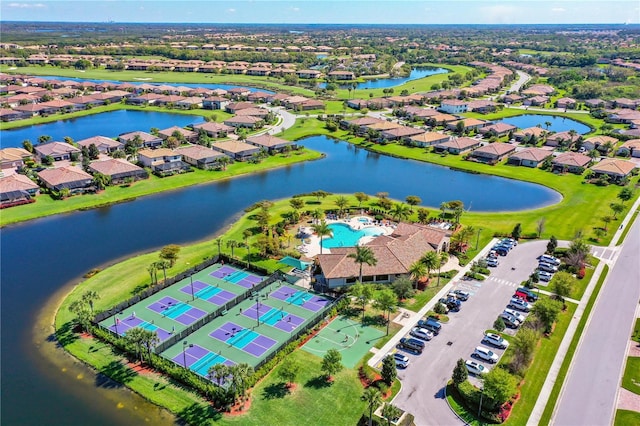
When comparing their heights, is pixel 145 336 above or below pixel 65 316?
above

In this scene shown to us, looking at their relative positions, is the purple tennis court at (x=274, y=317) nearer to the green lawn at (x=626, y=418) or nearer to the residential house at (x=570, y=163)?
the green lawn at (x=626, y=418)

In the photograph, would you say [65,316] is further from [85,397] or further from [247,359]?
[247,359]

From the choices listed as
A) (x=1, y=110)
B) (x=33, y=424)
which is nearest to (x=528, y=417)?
(x=33, y=424)

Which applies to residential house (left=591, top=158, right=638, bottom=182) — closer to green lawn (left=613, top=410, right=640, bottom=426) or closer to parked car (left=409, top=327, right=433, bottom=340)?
green lawn (left=613, top=410, right=640, bottom=426)

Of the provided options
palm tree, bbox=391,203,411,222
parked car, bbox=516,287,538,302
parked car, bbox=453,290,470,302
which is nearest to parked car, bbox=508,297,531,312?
parked car, bbox=516,287,538,302

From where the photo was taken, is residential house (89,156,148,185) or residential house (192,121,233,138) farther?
residential house (192,121,233,138)

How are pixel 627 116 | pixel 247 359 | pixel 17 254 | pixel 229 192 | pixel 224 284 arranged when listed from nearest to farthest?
pixel 247 359 < pixel 224 284 < pixel 17 254 < pixel 229 192 < pixel 627 116
